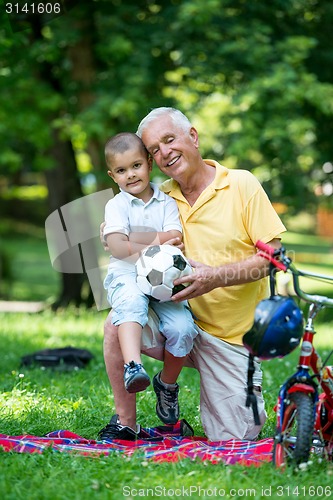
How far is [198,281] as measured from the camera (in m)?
3.94

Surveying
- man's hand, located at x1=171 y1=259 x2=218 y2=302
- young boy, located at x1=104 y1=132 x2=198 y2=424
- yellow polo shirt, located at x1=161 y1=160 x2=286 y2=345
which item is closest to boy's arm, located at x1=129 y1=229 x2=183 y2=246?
young boy, located at x1=104 y1=132 x2=198 y2=424

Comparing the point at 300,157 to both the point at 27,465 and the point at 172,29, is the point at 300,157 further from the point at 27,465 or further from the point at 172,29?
the point at 27,465

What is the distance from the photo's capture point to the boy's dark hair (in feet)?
13.6

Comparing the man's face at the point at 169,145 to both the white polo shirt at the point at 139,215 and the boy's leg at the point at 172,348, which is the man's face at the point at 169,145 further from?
the boy's leg at the point at 172,348

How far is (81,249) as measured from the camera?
11.0m

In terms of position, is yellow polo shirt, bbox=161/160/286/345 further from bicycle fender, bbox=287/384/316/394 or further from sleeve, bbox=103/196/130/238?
bicycle fender, bbox=287/384/316/394

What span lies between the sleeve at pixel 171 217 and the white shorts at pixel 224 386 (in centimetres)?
45

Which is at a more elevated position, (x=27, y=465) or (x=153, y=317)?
(x=153, y=317)

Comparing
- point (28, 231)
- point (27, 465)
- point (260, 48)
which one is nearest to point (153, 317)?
point (27, 465)

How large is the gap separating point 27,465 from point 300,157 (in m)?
8.86

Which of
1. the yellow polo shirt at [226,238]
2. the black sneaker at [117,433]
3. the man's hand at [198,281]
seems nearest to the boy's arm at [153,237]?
the yellow polo shirt at [226,238]

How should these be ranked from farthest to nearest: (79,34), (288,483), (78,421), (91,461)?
(79,34)
(78,421)
(91,461)
(288,483)

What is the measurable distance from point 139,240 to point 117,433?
0.97 m

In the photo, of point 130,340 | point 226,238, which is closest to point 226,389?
point 130,340
